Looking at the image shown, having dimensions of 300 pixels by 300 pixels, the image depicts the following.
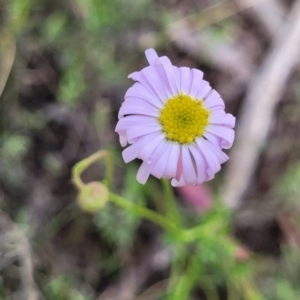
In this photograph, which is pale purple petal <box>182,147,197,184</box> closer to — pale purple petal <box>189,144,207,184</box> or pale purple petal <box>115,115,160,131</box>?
pale purple petal <box>189,144,207,184</box>

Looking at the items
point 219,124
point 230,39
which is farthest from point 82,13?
point 219,124

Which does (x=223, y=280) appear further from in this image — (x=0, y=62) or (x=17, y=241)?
(x=0, y=62)

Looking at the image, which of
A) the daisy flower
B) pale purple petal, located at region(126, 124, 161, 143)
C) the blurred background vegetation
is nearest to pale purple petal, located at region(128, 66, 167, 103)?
the daisy flower

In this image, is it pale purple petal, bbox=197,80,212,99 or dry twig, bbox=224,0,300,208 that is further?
dry twig, bbox=224,0,300,208

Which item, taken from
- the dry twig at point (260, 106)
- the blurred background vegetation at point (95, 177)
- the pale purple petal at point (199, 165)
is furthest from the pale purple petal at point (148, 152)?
the dry twig at point (260, 106)

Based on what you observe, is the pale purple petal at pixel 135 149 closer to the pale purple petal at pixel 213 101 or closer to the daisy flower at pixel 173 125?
the daisy flower at pixel 173 125

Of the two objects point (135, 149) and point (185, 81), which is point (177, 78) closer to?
point (185, 81)
